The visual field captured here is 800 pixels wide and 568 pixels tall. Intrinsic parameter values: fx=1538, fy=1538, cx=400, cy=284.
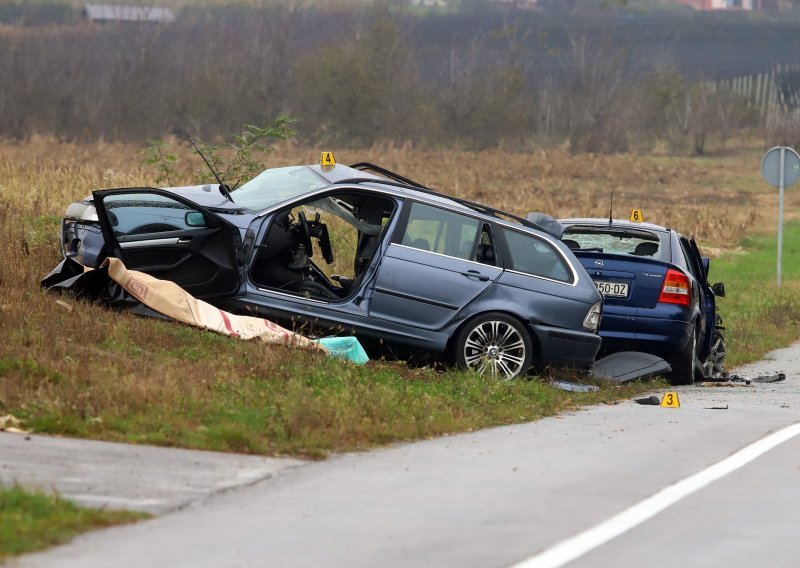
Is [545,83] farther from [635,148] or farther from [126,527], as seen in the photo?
[126,527]

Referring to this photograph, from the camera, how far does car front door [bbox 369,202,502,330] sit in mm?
→ 13414

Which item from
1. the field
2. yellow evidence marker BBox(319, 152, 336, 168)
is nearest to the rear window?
the field

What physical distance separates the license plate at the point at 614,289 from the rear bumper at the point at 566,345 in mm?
1483

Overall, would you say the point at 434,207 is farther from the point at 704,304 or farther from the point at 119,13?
the point at 119,13

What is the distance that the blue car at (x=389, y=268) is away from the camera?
44.0 ft

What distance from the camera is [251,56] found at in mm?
106375

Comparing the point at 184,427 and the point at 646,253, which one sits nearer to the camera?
the point at 184,427

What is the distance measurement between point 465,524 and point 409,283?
6.12 m

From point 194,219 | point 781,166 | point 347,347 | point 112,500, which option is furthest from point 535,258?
point 781,166

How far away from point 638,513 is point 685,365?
7791 mm

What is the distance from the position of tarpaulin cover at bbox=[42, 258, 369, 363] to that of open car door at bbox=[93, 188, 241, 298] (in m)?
0.18

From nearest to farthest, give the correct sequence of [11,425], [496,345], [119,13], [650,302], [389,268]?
[11,425]
[389,268]
[496,345]
[650,302]
[119,13]

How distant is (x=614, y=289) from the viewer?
15250 mm

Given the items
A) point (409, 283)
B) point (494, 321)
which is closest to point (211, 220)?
point (409, 283)
